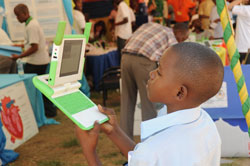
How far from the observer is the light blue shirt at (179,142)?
1027 mm

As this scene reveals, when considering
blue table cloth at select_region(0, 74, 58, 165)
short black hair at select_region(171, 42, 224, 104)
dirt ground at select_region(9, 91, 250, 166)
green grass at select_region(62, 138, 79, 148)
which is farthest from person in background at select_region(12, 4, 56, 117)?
short black hair at select_region(171, 42, 224, 104)

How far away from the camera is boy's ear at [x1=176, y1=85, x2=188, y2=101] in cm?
110

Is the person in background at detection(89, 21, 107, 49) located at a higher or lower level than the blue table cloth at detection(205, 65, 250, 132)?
lower

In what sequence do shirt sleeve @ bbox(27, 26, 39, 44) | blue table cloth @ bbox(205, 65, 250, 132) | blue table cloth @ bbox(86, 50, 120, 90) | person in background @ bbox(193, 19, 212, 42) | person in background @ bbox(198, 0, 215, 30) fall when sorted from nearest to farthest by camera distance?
blue table cloth @ bbox(205, 65, 250, 132) → shirt sleeve @ bbox(27, 26, 39, 44) → blue table cloth @ bbox(86, 50, 120, 90) → person in background @ bbox(193, 19, 212, 42) → person in background @ bbox(198, 0, 215, 30)

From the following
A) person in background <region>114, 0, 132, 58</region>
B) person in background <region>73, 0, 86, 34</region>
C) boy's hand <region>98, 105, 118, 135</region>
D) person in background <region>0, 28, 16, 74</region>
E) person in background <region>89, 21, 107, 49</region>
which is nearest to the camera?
boy's hand <region>98, 105, 118, 135</region>

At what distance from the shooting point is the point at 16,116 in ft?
14.0

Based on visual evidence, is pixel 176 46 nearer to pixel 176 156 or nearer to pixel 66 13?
pixel 176 156

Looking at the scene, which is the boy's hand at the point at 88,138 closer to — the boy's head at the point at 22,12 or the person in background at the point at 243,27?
the person in background at the point at 243,27

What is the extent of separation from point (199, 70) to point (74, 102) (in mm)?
418

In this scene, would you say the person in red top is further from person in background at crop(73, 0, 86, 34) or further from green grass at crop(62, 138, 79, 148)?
green grass at crop(62, 138, 79, 148)

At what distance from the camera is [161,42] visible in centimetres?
354

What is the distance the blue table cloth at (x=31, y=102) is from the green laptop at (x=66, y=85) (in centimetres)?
275

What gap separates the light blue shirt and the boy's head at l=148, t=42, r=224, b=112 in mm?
44

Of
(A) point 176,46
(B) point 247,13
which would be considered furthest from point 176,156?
(B) point 247,13
